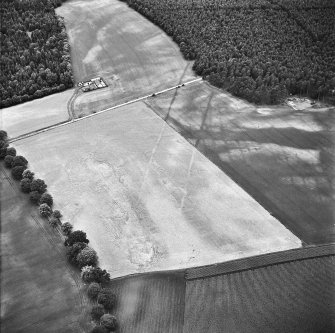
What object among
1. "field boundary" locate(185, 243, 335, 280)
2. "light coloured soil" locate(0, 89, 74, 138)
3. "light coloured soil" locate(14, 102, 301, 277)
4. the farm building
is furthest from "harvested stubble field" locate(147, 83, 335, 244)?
"light coloured soil" locate(0, 89, 74, 138)

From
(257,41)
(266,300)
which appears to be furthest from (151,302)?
(257,41)

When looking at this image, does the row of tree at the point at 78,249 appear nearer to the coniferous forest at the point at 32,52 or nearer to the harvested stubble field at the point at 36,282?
the harvested stubble field at the point at 36,282

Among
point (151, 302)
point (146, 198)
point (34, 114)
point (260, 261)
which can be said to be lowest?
Result: point (260, 261)

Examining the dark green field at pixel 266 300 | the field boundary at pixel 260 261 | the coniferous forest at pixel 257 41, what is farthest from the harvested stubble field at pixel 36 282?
the coniferous forest at pixel 257 41

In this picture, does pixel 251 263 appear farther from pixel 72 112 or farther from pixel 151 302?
pixel 72 112

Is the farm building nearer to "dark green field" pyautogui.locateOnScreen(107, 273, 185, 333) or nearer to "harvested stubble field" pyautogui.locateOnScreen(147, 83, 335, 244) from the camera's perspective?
"harvested stubble field" pyautogui.locateOnScreen(147, 83, 335, 244)

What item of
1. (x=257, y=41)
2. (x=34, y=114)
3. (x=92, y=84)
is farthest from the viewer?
(x=257, y=41)
